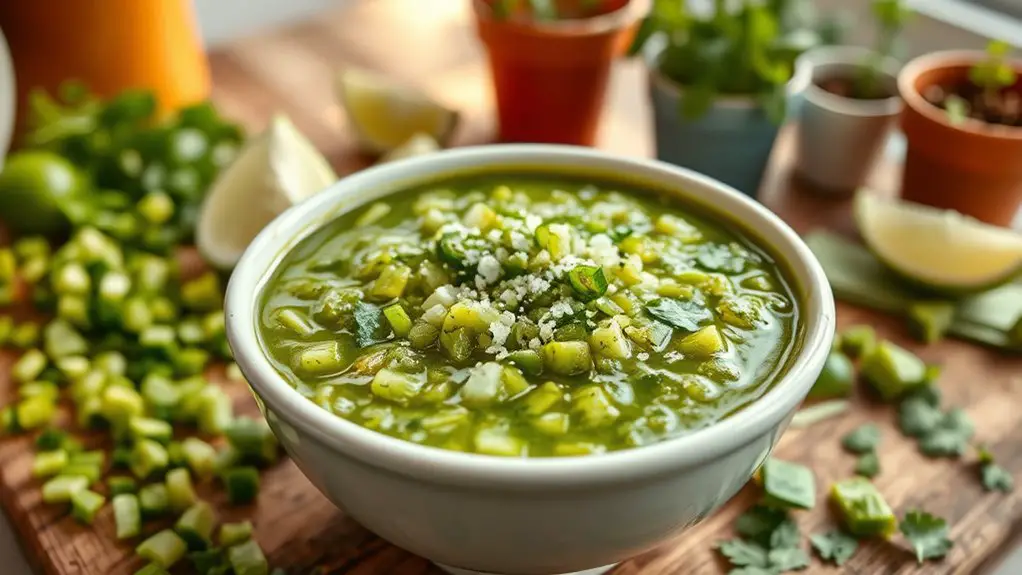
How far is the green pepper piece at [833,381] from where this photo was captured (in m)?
1.73

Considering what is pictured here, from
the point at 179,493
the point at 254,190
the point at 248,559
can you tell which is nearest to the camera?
the point at 248,559

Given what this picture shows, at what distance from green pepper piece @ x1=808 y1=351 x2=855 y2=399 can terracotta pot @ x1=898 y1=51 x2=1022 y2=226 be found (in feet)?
1.99

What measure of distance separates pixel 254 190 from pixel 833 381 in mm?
1158

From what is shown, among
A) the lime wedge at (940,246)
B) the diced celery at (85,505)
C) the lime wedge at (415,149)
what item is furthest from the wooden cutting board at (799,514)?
the lime wedge at (415,149)

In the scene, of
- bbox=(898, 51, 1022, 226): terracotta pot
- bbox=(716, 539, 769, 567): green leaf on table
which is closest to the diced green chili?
bbox=(716, 539, 769, 567): green leaf on table

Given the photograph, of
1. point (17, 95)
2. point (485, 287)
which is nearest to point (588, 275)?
point (485, 287)

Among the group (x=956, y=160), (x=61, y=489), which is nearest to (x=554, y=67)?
(x=956, y=160)

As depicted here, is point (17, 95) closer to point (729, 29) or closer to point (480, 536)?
point (729, 29)

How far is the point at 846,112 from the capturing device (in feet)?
7.30

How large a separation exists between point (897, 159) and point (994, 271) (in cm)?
69

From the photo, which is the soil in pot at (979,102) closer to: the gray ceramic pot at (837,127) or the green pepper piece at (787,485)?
the gray ceramic pot at (837,127)

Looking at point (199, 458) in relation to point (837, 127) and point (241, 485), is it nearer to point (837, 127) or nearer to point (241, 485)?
point (241, 485)

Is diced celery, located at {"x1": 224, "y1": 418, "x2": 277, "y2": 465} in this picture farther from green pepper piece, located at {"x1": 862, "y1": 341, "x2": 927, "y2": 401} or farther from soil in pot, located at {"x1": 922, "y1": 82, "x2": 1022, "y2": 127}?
soil in pot, located at {"x1": 922, "y1": 82, "x2": 1022, "y2": 127}

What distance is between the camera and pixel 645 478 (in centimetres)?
104
